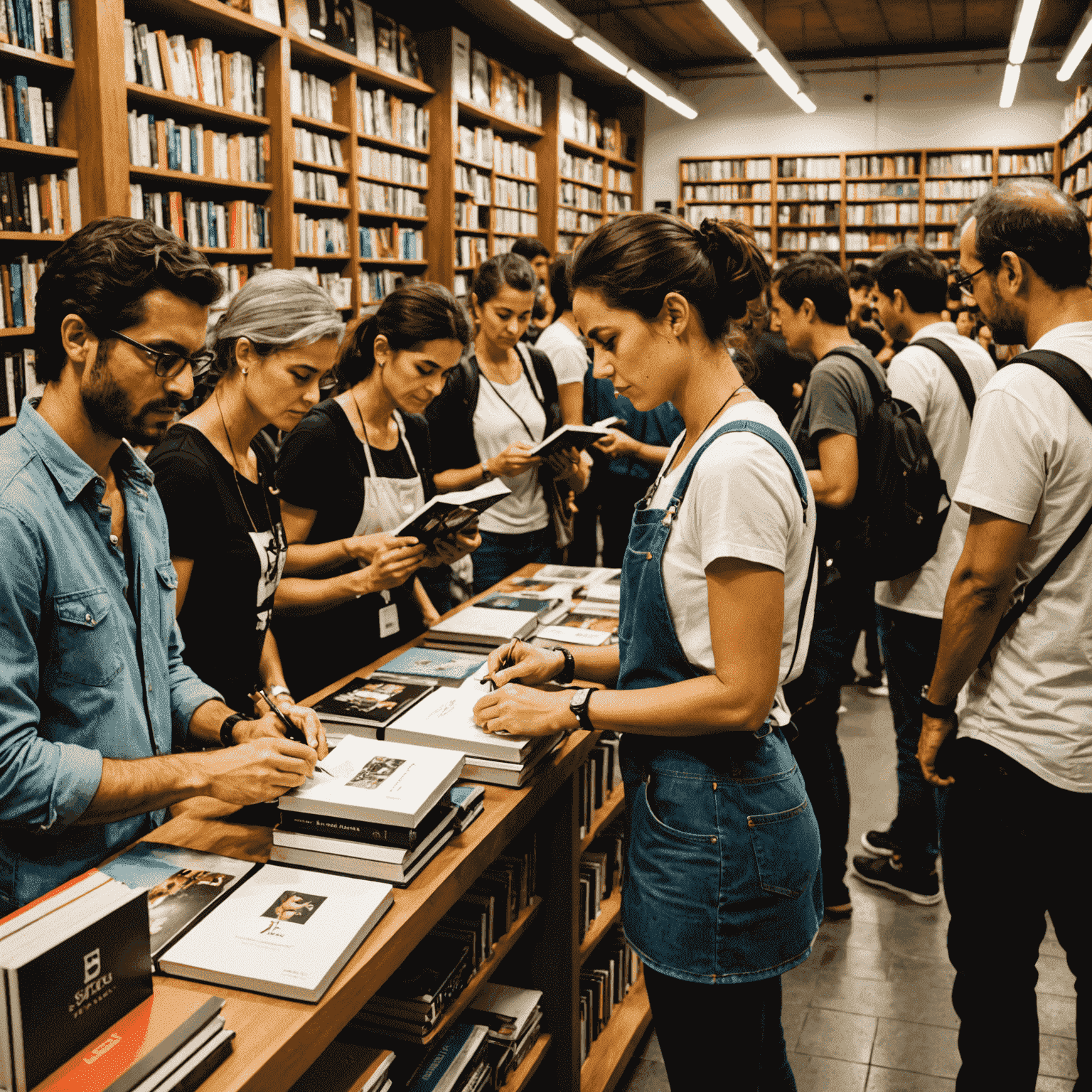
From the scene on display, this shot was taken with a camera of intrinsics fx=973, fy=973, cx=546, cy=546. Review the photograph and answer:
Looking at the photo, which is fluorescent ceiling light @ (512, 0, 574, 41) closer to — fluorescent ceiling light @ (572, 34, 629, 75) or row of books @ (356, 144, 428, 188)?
fluorescent ceiling light @ (572, 34, 629, 75)

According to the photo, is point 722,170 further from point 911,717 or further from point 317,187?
point 911,717

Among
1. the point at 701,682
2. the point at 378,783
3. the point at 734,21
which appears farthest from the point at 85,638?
the point at 734,21

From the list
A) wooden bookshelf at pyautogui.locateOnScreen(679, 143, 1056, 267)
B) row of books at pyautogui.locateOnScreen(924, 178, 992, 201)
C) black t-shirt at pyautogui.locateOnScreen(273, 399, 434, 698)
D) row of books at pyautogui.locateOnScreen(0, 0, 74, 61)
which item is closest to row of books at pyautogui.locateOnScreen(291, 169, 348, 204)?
row of books at pyautogui.locateOnScreen(0, 0, 74, 61)

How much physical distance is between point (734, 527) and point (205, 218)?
459 centimetres

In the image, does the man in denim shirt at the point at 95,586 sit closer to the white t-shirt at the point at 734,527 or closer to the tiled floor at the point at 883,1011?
the white t-shirt at the point at 734,527

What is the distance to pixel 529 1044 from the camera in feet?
6.23

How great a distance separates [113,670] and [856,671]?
461 centimetres

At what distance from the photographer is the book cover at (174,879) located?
115cm

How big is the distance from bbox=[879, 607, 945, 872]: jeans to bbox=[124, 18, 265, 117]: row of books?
4005 mm

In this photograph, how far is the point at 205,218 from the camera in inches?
198

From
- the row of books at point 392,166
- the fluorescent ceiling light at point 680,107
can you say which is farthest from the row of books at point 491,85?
the fluorescent ceiling light at point 680,107

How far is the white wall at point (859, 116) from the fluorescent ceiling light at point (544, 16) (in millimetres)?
4696

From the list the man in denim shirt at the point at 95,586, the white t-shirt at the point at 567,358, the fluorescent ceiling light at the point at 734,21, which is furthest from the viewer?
the fluorescent ceiling light at the point at 734,21

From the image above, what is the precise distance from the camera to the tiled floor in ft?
7.65
